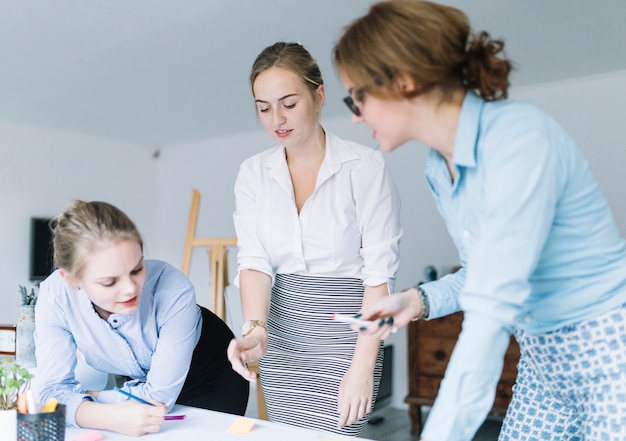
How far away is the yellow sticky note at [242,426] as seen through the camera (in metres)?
1.17

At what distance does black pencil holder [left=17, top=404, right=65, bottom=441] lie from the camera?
1006 mm

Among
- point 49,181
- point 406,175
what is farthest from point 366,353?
point 49,181

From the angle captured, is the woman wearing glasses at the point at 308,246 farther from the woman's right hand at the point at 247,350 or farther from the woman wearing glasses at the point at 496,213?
the woman wearing glasses at the point at 496,213

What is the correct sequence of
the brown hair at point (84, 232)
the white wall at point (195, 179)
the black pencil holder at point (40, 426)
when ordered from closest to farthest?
the black pencil holder at point (40, 426) → the brown hair at point (84, 232) → the white wall at point (195, 179)

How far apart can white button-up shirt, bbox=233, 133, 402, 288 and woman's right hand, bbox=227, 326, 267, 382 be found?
20cm

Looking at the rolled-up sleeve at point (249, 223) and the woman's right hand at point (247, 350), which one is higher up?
the rolled-up sleeve at point (249, 223)

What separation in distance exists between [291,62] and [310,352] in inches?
26.8

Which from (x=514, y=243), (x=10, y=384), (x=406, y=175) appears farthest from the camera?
(x=406, y=175)

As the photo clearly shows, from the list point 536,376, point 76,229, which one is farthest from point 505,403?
point 76,229

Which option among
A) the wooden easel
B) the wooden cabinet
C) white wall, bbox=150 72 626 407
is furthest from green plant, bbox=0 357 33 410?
white wall, bbox=150 72 626 407

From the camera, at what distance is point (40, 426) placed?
39.7 inches

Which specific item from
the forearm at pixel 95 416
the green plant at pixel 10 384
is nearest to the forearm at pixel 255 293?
the forearm at pixel 95 416

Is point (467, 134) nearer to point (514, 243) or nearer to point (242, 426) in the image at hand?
point (514, 243)

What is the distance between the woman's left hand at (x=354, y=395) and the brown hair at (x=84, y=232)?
546 millimetres
